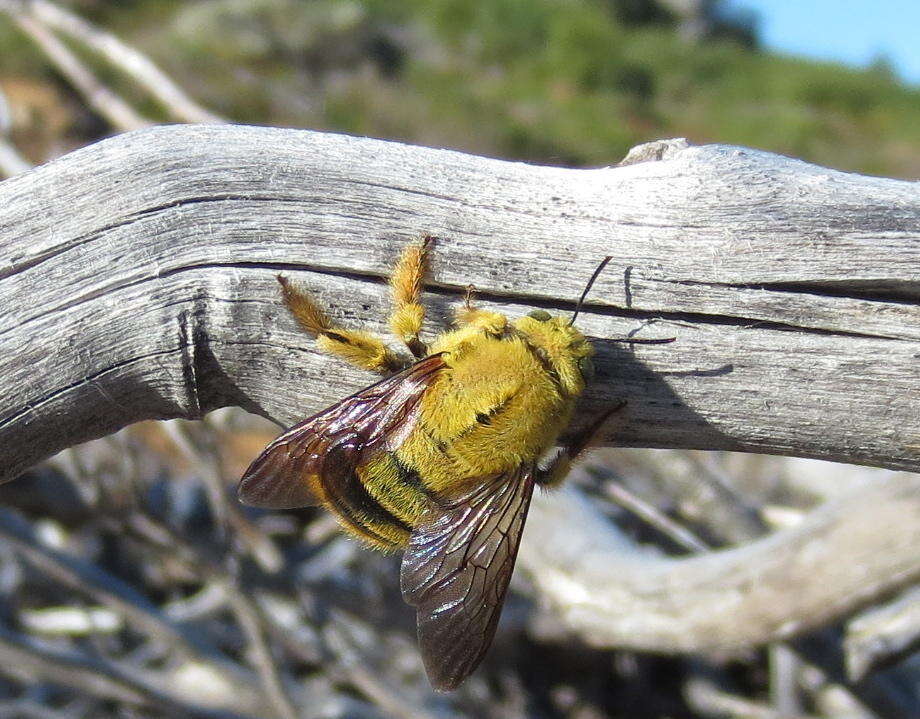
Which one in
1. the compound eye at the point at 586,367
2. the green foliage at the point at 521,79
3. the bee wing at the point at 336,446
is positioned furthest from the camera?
the green foliage at the point at 521,79

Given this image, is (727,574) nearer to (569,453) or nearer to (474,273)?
(569,453)

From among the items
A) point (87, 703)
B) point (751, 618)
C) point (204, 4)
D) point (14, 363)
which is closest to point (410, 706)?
point (751, 618)

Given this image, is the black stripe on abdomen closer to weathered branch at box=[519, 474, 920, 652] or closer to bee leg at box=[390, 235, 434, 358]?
bee leg at box=[390, 235, 434, 358]

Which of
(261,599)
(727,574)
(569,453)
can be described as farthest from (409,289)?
(261,599)

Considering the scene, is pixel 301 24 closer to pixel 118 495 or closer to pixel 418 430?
pixel 118 495

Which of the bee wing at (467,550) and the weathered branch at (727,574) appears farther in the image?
the weathered branch at (727,574)

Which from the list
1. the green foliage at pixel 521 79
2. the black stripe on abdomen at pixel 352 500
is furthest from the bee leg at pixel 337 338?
the green foliage at pixel 521 79

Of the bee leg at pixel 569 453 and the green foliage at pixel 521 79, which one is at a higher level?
the green foliage at pixel 521 79

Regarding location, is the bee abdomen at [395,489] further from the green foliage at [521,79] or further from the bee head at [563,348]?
the green foliage at [521,79]
